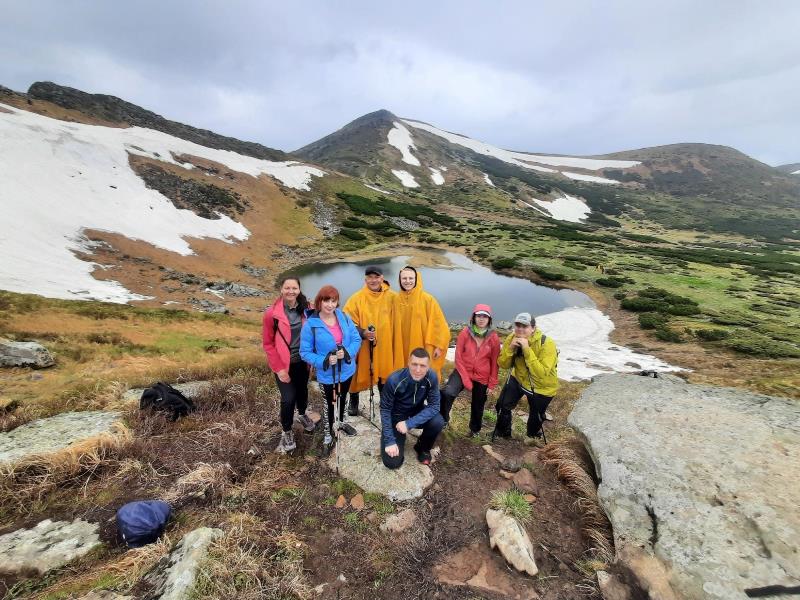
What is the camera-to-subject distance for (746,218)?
122 meters

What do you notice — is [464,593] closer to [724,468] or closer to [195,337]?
[724,468]

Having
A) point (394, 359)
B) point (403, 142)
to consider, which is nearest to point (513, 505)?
point (394, 359)

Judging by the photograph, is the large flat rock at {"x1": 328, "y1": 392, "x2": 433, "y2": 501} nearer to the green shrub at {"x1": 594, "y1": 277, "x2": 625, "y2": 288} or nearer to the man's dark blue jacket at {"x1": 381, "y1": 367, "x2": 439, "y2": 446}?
the man's dark blue jacket at {"x1": 381, "y1": 367, "x2": 439, "y2": 446}

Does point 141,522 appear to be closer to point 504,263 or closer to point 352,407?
point 352,407

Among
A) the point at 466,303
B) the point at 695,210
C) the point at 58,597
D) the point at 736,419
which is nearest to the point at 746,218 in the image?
the point at 695,210

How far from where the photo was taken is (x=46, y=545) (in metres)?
4.49

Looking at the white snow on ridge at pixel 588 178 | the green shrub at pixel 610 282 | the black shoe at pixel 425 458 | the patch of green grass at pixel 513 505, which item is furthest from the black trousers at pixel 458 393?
the white snow on ridge at pixel 588 178

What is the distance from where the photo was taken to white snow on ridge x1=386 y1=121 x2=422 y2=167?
124194 millimetres

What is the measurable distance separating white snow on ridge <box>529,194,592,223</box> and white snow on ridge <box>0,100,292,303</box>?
94.9 meters

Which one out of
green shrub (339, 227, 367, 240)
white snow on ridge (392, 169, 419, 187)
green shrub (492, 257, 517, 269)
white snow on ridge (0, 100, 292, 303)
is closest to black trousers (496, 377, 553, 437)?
white snow on ridge (0, 100, 292, 303)

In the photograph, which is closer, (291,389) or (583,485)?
(583,485)

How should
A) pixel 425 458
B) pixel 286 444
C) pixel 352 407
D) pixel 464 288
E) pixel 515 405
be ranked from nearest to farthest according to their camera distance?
pixel 425 458
pixel 286 444
pixel 515 405
pixel 352 407
pixel 464 288

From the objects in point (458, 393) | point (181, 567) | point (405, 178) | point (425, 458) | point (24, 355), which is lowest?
point (24, 355)

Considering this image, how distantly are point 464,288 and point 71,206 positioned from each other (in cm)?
3592
